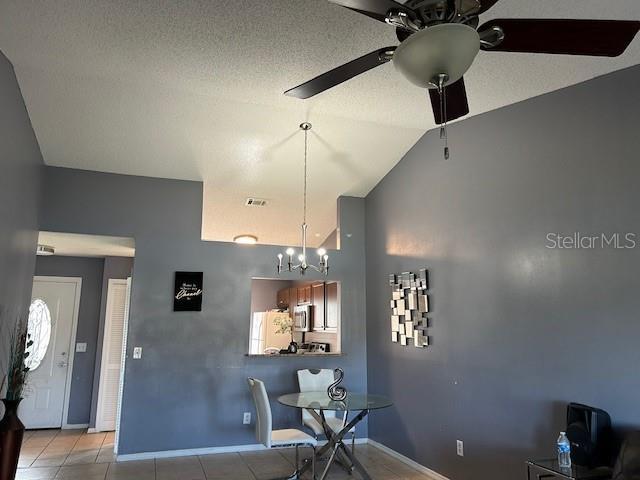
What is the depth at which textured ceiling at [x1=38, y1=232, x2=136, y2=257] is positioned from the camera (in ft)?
16.6

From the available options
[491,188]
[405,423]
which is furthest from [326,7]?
[405,423]

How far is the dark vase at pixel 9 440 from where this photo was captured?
3.23 m

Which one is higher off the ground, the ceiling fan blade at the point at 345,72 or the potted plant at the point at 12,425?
the ceiling fan blade at the point at 345,72

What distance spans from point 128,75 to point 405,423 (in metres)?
4.01

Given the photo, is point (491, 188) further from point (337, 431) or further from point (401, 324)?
point (337, 431)

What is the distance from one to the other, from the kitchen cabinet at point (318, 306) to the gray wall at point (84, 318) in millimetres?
2984

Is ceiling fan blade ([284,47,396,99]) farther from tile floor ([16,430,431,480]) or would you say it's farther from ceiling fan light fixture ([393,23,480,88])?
tile floor ([16,430,431,480])

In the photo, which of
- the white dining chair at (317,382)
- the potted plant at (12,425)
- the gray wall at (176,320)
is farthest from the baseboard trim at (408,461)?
the potted plant at (12,425)

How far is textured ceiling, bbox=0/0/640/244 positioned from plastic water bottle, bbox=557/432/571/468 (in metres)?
2.30

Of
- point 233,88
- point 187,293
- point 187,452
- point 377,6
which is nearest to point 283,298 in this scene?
point 187,293

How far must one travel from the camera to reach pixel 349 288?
5.73m

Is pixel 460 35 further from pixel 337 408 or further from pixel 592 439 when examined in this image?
pixel 337 408

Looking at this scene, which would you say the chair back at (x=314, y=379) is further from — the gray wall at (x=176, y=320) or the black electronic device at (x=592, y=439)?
the black electronic device at (x=592, y=439)

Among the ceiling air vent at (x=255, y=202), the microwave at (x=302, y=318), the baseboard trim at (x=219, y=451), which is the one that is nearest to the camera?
the baseboard trim at (x=219, y=451)
